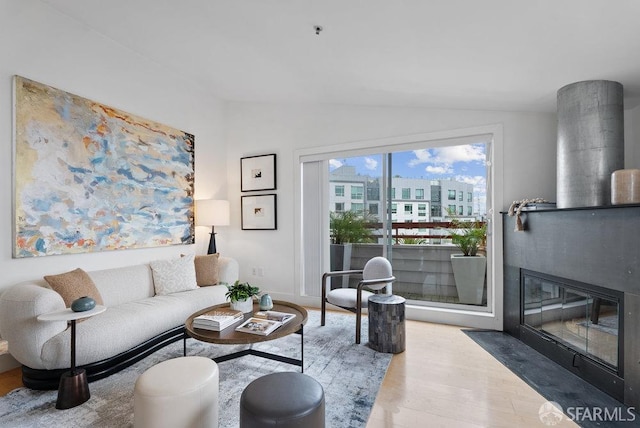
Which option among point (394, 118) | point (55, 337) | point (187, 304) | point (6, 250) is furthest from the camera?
point (394, 118)

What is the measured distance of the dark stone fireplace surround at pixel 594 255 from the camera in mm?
1927

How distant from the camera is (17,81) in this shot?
A: 2516mm

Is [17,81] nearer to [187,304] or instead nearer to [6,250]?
[6,250]

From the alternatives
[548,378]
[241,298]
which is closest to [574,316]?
[548,378]

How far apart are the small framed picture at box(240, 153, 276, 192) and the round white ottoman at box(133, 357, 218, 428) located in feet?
10.3

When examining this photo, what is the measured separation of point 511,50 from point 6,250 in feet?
13.6

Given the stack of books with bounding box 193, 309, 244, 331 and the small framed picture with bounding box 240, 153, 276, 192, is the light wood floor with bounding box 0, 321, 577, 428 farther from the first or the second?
the small framed picture with bounding box 240, 153, 276, 192

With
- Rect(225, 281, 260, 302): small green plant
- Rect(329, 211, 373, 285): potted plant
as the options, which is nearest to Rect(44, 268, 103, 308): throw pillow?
Rect(225, 281, 260, 302): small green plant

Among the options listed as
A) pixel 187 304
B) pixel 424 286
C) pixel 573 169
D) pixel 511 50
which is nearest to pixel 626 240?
pixel 573 169

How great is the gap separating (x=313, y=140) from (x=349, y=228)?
131 centimetres

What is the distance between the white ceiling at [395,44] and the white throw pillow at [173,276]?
2329mm

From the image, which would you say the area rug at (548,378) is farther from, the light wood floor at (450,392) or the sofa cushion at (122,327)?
the sofa cushion at (122,327)

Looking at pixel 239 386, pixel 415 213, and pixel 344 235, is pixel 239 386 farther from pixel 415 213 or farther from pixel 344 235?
pixel 415 213

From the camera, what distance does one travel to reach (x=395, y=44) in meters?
2.43
